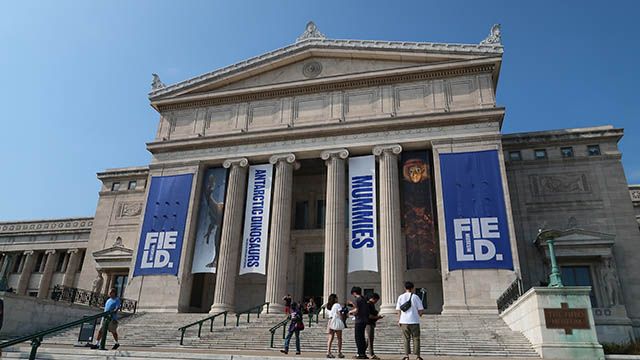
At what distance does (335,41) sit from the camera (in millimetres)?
28578

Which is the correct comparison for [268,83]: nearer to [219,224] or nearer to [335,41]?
[335,41]

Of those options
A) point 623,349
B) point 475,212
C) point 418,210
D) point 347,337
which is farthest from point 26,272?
point 623,349

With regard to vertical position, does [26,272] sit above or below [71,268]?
below

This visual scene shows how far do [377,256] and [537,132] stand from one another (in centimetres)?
1330

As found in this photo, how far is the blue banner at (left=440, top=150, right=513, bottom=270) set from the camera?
21297 millimetres

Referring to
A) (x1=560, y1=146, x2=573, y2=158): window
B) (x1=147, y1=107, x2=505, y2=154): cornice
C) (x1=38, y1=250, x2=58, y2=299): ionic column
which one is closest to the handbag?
(x1=147, y1=107, x2=505, y2=154): cornice

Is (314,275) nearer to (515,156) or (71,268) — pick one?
(515,156)

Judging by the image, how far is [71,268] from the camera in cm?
3534

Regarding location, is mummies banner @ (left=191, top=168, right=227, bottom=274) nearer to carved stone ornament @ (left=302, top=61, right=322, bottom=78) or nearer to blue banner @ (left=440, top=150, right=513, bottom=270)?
carved stone ornament @ (left=302, top=61, right=322, bottom=78)

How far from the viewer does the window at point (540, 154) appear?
1043 inches

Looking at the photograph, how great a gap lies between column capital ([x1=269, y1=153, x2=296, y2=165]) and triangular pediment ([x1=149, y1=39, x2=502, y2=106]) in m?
5.02

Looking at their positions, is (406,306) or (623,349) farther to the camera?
(623,349)

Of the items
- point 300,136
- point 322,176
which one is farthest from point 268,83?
point 322,176

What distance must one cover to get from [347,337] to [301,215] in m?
14.9
